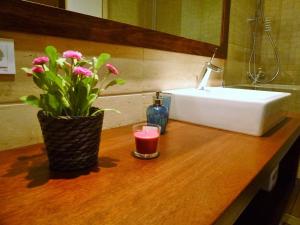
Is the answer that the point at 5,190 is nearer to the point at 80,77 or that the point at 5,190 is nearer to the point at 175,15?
the point at 80,77

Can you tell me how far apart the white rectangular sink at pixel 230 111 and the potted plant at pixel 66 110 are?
0.56 m

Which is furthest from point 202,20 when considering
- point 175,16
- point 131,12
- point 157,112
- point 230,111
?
point 157,112

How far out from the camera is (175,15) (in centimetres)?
132

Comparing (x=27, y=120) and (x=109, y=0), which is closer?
(x=27, y=120)

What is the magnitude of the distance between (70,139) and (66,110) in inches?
2.8

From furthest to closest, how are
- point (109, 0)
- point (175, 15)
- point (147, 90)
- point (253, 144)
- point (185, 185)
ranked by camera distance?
point (175, 15), point (147, 90), point (109, 0), point (253, 144), point (185, 185)

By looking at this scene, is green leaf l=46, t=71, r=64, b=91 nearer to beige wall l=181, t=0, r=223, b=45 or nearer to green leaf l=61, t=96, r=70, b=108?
green leaf l=61, t=96, r=70, b=108

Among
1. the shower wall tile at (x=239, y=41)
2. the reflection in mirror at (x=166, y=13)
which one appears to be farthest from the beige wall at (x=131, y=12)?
the shower wall tile at (x=239, y=41)

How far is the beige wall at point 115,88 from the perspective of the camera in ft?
2.19

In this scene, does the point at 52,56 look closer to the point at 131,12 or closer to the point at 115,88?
the point at 115,88

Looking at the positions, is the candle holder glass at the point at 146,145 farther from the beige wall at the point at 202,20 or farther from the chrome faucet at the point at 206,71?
the beige wall at the point at 202,20

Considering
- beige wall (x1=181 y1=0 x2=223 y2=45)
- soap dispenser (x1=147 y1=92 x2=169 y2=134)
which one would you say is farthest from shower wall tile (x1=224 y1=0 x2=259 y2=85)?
soap dispenser (x1=147 y1=92 x2=169 y2=134)

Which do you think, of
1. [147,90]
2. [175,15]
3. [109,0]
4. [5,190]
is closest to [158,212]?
[5,190]

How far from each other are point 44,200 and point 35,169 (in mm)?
151
